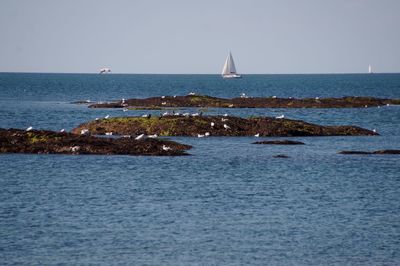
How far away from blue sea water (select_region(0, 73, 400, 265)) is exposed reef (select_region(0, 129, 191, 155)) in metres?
1.11

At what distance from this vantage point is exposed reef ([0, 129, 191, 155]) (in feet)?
185

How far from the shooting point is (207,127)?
240 ft

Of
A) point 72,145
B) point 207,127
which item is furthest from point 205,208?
point 207,127

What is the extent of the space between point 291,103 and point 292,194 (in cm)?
7549

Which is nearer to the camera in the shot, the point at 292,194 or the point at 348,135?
the point at 292,194

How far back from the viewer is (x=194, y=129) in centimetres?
7244

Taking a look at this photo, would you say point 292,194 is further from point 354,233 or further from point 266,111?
point 266,111

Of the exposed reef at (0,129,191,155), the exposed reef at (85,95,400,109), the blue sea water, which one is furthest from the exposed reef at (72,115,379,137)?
the exposed reef at (85,95,400,109)

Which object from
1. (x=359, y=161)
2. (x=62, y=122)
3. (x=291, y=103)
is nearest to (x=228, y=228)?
(x=359, y=161)

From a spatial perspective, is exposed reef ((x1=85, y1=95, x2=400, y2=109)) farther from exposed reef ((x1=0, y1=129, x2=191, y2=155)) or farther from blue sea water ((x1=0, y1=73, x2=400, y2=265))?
blue sea water ((x1=0, y1=73, x2=400, y2=265))

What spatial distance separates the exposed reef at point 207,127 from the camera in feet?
235

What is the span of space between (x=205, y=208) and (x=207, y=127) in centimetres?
3426

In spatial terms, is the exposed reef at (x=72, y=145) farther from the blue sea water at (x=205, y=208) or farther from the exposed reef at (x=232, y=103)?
the exposed reef at (x=232, y=103)

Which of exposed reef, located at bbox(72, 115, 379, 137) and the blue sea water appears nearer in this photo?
the blue sea water
